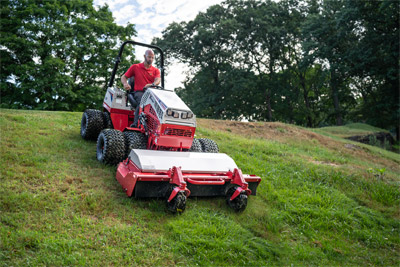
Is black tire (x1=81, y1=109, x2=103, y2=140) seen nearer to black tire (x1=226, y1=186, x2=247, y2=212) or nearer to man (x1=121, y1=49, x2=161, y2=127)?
man (x1=121, y1=49, x2=161, y2=127)

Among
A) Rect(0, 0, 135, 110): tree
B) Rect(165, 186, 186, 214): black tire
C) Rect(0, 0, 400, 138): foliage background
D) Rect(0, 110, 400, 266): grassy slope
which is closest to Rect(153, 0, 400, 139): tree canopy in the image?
Rect(0, 0, 400, 138): foliage background

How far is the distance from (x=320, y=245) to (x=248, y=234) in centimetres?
113

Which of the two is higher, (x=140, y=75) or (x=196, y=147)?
(x=140, y=75)

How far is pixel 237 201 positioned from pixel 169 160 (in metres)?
1.22

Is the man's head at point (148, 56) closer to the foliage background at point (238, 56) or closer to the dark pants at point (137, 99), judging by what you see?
the dark pants at point (137, 99)

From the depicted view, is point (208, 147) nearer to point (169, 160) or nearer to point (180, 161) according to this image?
point (180, 161)

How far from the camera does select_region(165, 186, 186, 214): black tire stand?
4.12 m

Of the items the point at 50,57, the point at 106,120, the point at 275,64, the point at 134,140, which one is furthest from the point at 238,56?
the point at 134,140

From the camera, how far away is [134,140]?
17.8ft

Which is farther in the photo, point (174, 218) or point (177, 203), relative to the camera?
point (174, 218)

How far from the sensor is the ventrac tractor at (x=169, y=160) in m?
4.32

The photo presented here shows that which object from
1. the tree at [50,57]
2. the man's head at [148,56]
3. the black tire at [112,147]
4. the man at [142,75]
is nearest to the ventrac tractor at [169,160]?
→ the black tire at [112,147]

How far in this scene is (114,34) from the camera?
2264 cm

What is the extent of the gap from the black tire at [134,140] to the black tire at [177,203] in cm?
142
